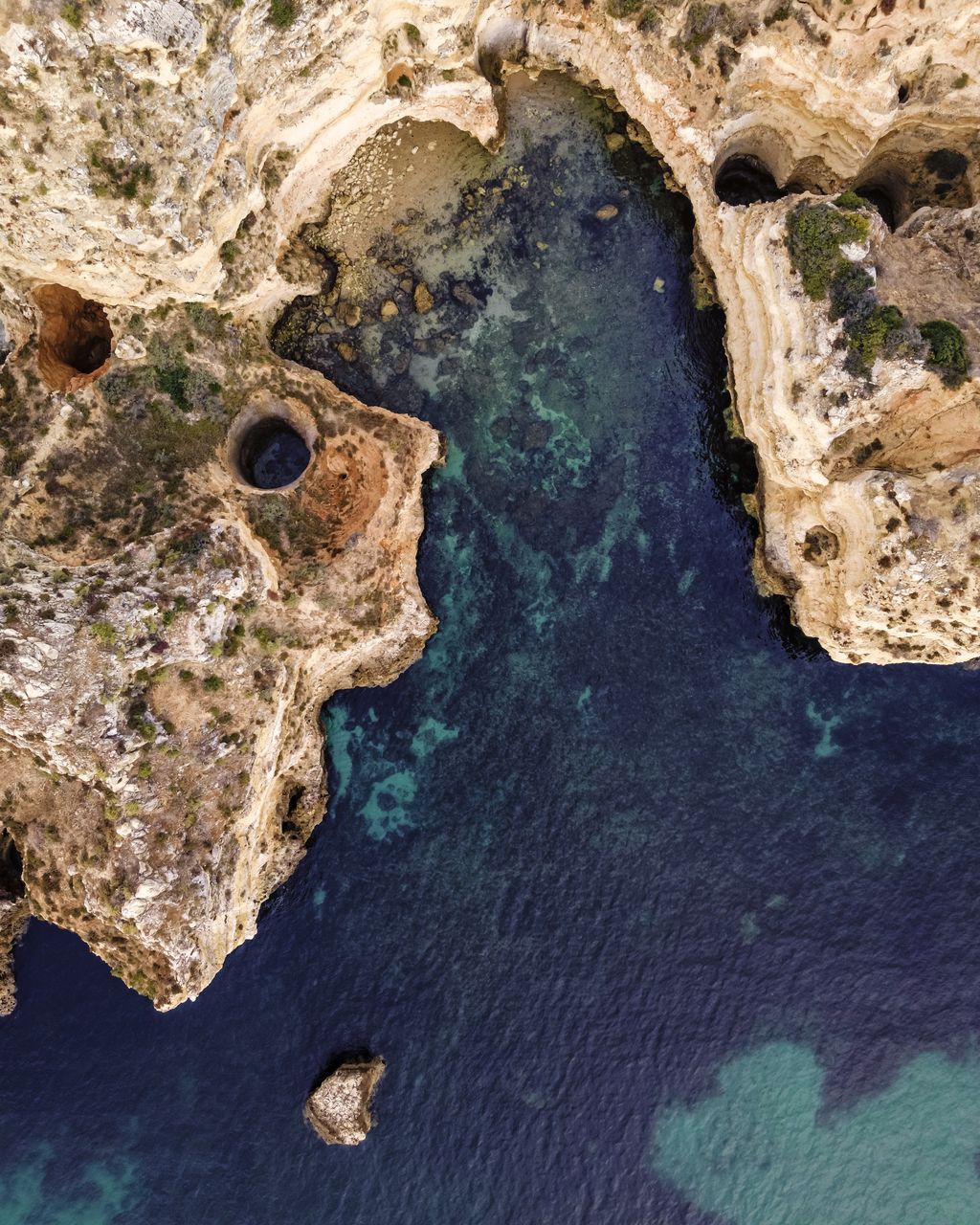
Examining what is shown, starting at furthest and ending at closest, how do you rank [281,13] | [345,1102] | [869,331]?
[345,1102] → [869,331] → [281,13]

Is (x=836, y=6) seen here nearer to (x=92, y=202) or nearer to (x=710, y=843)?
(x=92, y=202)

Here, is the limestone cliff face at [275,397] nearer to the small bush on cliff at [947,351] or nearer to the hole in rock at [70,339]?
the hole in rock at [70,339]

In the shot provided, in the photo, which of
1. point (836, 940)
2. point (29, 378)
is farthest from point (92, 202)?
point (836, 940)

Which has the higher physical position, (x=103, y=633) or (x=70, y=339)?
(x=70, y=339)

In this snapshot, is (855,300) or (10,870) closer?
(855,300)

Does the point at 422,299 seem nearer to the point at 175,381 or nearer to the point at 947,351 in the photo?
the point at 175,381

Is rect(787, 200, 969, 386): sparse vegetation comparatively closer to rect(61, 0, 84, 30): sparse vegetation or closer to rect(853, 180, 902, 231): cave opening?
rect(853, 180, 902, 231): cave opening

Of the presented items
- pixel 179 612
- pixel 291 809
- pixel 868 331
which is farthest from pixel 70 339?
pixel 868 331

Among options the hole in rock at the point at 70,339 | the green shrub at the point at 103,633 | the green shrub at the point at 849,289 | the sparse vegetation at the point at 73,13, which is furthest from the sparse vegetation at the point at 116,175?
the green shrub at the point at 849,289
